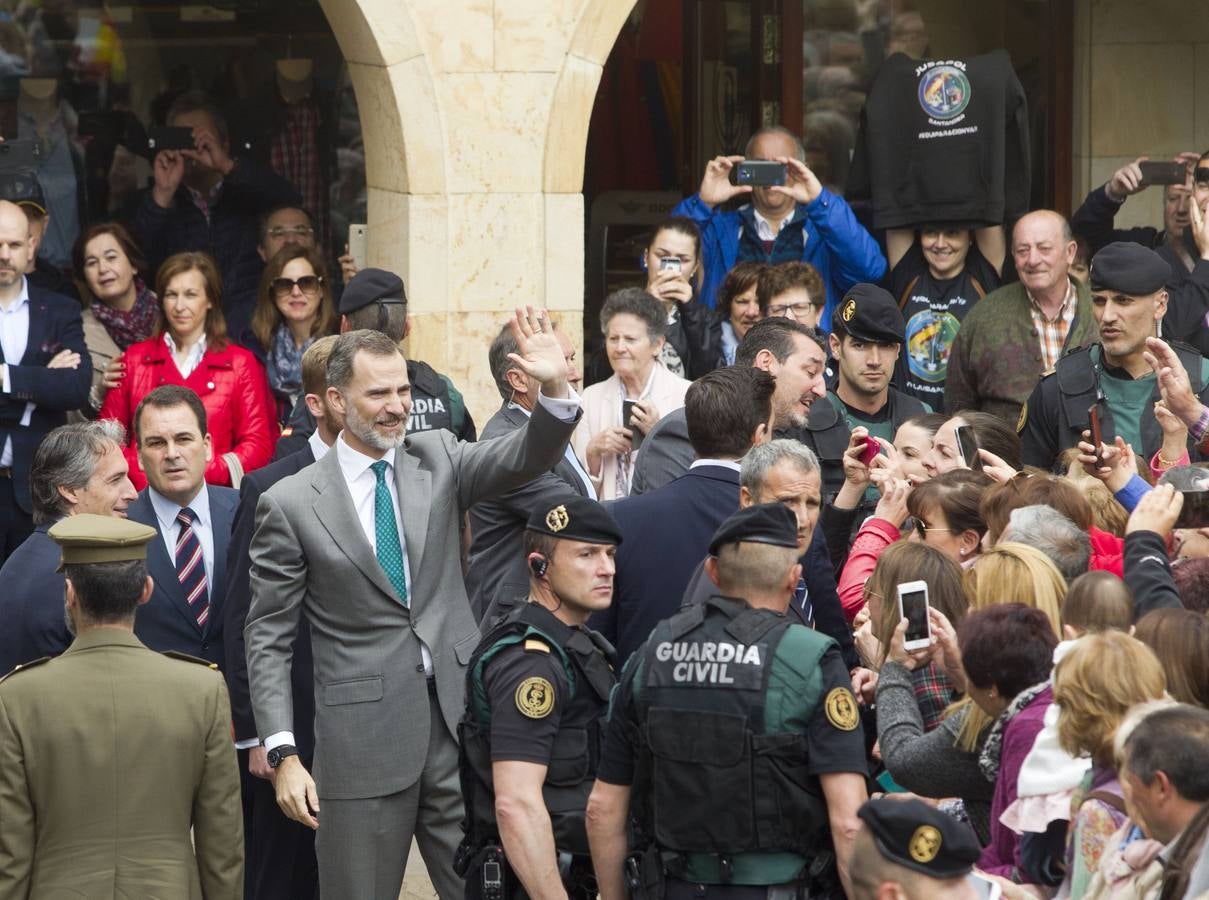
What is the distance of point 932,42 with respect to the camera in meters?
10.9

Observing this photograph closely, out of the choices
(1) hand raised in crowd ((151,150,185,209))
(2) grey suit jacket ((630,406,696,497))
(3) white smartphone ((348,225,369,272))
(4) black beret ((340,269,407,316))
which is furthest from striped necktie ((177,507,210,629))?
(1) hand raised in crowd ((151,150,185,209))

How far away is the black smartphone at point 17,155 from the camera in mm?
8836

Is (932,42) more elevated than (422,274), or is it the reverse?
(932,42)

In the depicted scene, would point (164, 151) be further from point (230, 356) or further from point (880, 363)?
point (880, 363)

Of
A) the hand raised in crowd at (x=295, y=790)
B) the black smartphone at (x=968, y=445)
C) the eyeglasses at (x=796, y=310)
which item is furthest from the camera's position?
the eyeglasses at (x=796, y=310)

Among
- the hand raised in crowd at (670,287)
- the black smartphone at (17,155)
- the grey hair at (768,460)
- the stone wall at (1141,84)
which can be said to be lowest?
the grey hair at (768,460)

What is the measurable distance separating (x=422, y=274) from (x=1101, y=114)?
13.8 feet

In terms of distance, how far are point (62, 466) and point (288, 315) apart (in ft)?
8.06

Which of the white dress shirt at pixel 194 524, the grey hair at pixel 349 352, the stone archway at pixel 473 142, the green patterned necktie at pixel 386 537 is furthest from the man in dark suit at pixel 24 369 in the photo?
the green patterned necktie at pixel 386 537

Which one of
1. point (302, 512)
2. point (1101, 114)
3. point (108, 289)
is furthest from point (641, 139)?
point (302, 512)

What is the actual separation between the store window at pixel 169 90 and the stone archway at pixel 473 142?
2.33m

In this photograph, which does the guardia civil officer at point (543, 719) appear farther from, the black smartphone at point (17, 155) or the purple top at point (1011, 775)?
the black smartphone at point (17, 155)

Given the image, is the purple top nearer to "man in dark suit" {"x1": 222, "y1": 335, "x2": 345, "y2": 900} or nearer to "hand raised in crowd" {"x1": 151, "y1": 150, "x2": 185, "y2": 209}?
"man in dark suit" {"x1": 222, "y1": 335, "x2": 345, "y2": 900}

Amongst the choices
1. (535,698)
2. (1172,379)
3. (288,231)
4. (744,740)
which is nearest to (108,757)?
(535,698)
